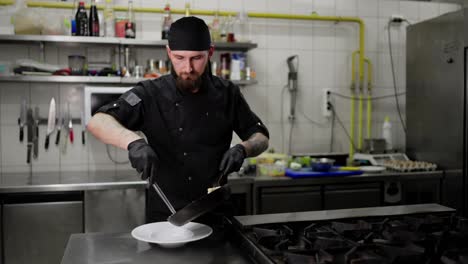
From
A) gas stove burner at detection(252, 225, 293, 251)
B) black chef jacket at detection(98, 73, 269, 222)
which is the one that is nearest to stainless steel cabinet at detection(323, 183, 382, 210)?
black chef jacket at detection(98, 73, 269, 222)

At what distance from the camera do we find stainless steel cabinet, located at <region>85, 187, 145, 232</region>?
304 cm

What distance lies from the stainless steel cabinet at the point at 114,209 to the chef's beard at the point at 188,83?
1188 mm

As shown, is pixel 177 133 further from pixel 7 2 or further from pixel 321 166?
pixel 7 2

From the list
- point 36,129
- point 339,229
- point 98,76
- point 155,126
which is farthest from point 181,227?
point 36,129

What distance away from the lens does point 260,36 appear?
4.05 metres

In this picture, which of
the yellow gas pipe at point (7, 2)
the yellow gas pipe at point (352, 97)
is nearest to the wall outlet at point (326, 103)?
the yellow gas pipe at point (352, 97)

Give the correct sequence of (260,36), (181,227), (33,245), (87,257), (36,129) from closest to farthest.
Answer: (87,257)
(181,227)
(33,245)
(36,129)
(260,36)

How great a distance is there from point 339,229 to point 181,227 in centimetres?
53

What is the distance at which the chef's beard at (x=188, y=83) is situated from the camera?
208 centimetres

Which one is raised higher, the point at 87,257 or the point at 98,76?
the point at 98,76

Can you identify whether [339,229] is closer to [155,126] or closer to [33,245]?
[155,126]

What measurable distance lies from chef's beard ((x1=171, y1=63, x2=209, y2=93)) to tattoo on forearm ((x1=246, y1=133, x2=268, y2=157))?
349 mm

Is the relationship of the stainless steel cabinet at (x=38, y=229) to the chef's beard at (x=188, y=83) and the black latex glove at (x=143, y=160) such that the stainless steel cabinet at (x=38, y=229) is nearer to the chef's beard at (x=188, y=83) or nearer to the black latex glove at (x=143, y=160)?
the chef's beard at (x=188, y=83)

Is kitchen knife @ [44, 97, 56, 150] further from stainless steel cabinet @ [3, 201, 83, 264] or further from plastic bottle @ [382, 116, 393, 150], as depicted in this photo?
plastic bottle @ [382, 116, 393, 150]
